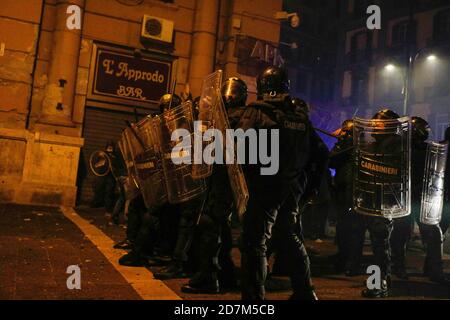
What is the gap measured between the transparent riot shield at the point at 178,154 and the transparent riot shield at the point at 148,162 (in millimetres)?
104

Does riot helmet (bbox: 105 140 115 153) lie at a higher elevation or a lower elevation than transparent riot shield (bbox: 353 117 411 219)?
higher

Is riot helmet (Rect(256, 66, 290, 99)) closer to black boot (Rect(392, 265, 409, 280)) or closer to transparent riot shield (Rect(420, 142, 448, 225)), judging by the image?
transparent riot shield (Rect(420, 142, 448, 225))

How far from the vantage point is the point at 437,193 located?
17.6ft

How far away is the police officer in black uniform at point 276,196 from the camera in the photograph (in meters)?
3.18

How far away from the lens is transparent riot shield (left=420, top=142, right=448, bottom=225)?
524 centimetres

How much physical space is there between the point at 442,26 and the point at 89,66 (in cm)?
3896

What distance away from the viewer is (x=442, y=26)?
131 feet

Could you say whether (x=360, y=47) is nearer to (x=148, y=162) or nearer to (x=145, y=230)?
(x=148, y=162)

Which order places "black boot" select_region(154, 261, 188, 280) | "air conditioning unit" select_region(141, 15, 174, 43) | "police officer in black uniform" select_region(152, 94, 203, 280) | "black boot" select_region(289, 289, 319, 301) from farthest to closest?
"air conditioning unit" select_region(141, 15, 174, 43) < "police officer in black uniform" select_region(152, 94, 203, 280) < "black boot" select_region(154, 261, 188, 280) < "black boot" select_region(289, 289, 319, 301)

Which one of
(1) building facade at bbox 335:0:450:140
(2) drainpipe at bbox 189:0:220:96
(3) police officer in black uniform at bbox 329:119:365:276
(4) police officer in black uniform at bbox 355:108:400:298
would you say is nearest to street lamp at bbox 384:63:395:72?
(1) building facade at bbox 335:0:450:140

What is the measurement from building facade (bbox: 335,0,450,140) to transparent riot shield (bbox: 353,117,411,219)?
105 ft

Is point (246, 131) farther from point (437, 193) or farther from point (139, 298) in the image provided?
point (437, 193)

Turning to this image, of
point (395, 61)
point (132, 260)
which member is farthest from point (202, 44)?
point (395, 61)

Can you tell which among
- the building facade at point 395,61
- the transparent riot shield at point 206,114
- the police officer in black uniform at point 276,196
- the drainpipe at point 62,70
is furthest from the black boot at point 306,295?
the building facade at point 395,61
